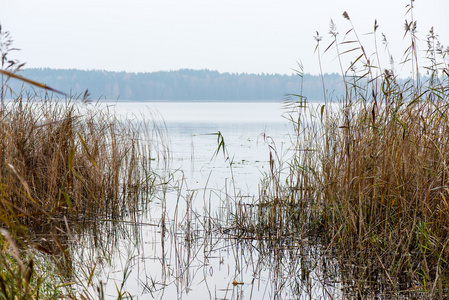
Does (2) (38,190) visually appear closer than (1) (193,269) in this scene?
No

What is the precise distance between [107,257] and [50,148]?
4.38 ft

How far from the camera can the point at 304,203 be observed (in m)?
3.97

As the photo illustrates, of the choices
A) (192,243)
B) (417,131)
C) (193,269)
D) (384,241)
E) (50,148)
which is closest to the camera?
(384,241)

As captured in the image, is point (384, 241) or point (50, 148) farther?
point (50, 148)

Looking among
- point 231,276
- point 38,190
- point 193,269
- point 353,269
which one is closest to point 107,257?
point 193,269

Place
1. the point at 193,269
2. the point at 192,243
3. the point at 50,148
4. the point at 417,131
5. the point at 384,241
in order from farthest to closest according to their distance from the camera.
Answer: the point at 50,148 → the point at 192,243 → the point at 417,131 → the point at 193,269 → the point at 384,241

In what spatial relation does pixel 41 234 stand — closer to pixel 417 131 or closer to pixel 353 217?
pixel 353 217

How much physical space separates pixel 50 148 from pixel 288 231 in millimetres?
2268

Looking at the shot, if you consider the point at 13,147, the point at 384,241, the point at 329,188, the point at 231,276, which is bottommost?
the point at 231,276

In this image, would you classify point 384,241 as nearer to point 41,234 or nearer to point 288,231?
point 288,231

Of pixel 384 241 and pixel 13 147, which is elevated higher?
pixel 13 147

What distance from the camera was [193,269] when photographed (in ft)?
10.7

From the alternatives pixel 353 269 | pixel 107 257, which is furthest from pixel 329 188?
pixel 107 257

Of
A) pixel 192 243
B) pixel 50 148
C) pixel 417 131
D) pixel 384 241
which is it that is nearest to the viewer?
pixel 384 241
